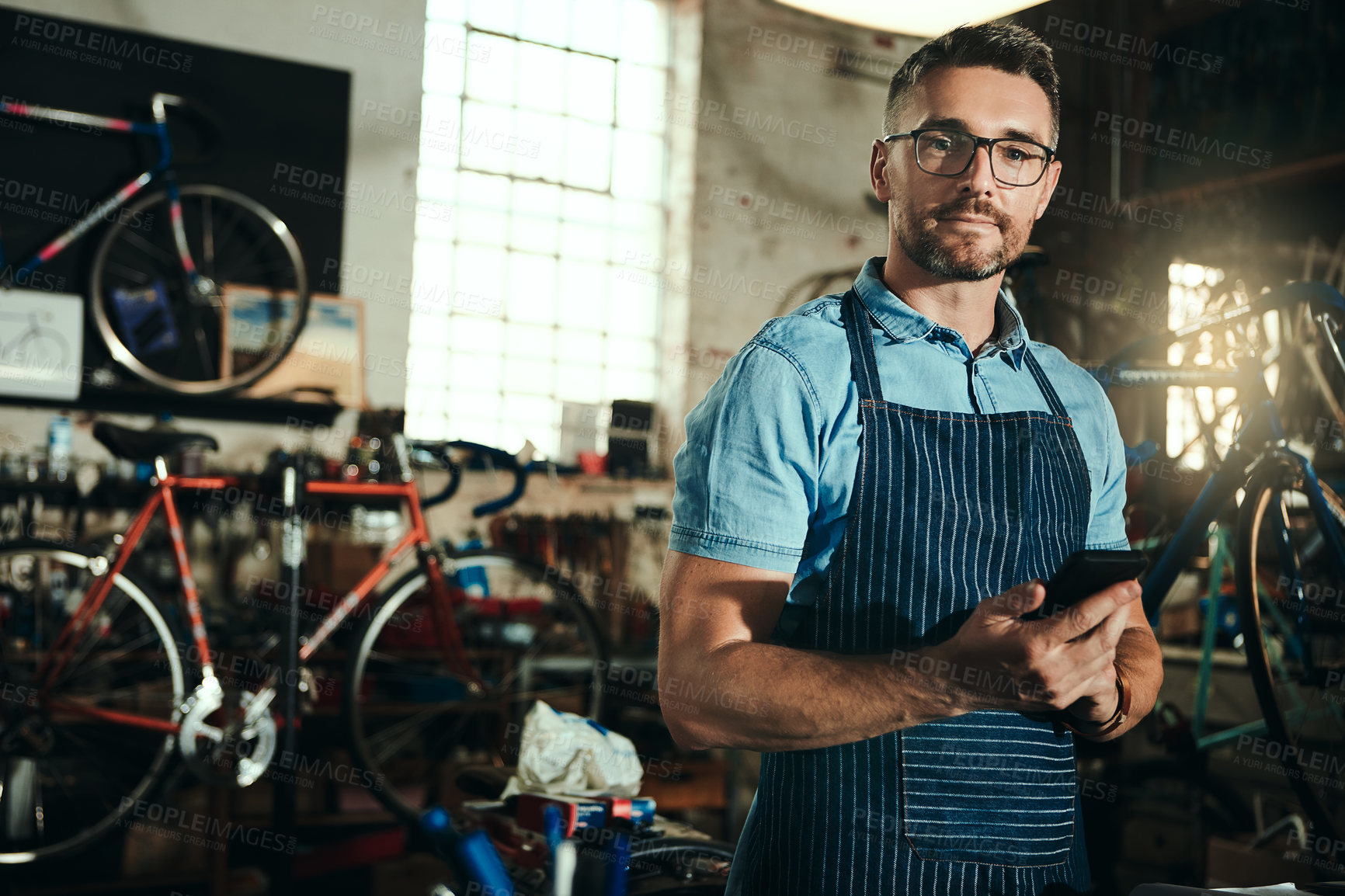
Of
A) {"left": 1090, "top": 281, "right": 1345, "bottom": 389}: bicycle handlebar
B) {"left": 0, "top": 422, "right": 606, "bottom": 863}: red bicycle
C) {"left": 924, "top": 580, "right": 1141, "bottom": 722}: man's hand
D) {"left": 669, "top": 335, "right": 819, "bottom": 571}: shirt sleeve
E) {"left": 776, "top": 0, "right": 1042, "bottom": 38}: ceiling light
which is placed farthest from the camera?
{"left": 0, "top": 422, "right": 606, "bottom": 863}: red bicycle

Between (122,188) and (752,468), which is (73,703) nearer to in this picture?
(122,188)

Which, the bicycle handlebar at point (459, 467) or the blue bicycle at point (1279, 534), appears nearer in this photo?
the blue bicycle at point (1279, 534)

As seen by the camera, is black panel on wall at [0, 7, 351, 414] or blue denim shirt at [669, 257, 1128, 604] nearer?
blue denim shirt at [669, 257, 1128, 604]

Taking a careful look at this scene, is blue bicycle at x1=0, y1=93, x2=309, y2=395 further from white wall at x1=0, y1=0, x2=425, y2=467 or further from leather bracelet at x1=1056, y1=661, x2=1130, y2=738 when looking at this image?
leather bracelet at x1=1056, y1=661, x2=1130, y2=738

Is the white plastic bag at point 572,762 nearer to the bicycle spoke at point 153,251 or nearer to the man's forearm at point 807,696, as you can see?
the man's forearm at point 807,696

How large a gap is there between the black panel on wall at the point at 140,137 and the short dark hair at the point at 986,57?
11.6 feet

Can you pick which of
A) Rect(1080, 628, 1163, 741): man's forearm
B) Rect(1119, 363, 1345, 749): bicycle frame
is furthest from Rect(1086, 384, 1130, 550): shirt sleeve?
Rect(1119, 363, 1345, 749): bicycle frame

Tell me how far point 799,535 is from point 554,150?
4482mm

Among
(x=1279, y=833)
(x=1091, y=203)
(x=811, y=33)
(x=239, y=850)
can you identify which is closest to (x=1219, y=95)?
(x=1091, y=203)

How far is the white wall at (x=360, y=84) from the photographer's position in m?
4.14

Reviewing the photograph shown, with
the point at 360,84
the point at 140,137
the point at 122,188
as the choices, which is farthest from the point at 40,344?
the point at 360,84

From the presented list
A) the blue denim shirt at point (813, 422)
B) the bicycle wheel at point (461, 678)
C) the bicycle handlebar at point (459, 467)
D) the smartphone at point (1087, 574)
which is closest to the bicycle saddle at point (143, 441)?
the bicycle handlebar at point (459, 467)

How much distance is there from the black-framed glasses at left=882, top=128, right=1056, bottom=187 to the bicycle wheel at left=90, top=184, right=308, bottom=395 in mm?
3384

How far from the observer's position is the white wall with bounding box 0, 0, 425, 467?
4.14 m
